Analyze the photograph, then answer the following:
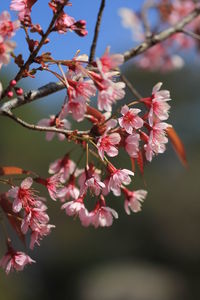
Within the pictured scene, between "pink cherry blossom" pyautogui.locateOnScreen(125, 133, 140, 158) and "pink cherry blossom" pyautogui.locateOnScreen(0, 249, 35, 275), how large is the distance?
37 centimetres

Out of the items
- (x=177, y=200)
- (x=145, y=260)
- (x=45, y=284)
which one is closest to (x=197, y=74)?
(x=177, y=200)

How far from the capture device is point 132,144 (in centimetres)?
103

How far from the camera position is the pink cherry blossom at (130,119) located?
1.01m

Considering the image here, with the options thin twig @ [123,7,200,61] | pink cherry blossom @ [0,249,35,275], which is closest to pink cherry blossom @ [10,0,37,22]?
thin twig @ [123,7,200,61]

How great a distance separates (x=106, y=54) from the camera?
921 millimetres

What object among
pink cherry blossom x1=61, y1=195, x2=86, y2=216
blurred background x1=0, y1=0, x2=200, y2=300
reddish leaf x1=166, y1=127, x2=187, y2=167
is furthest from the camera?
blurred background x1=0, y1=0, x2=200, y2=300

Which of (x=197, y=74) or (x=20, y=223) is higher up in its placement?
(x=197, y=74)

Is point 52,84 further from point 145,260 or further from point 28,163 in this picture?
point 28,163

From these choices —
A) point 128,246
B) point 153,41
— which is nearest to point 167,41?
point 153,41

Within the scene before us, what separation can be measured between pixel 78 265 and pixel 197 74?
12.9m

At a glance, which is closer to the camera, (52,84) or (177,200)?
(52,84)

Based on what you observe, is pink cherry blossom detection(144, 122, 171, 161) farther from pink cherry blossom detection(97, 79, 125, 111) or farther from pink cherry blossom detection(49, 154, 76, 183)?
pink cherry blossom detection(49, 154, 76, 183)

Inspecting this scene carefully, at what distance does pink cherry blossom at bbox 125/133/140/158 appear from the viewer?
3.36 feet

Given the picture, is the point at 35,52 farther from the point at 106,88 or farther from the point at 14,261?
the point at 14,261
